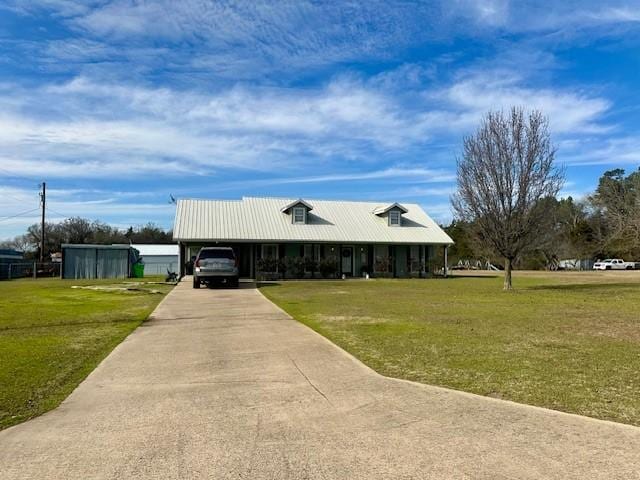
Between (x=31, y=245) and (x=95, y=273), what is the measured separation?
58.4 meters

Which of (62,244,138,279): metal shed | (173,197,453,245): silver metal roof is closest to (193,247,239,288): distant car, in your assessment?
(173,197,453,245): silver metal roof

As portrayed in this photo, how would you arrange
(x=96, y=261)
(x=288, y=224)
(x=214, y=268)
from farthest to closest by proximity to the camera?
(x=96, y=261) → (x=288, y=224) → (x=214, y=268)

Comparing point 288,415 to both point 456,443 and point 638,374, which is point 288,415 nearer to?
point 456,443

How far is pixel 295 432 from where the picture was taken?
4.92 m

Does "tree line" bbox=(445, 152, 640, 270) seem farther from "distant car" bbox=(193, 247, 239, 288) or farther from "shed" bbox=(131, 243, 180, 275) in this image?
"shed" bbox=(131, 243, 180, 275)

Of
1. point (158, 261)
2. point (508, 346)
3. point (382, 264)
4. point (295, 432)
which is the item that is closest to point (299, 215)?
point (382, 264)

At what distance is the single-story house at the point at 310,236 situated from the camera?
116 feet

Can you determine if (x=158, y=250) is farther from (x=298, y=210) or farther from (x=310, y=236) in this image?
(x=310, y=236)

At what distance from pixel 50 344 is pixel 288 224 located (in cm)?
2846

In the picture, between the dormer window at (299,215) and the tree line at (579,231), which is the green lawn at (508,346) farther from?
the dormer window at (299,215)

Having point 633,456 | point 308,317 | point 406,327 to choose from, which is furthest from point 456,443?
point 308,317

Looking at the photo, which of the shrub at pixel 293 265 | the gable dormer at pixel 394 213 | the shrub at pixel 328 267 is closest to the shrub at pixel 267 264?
the shrub at pixel 293 265

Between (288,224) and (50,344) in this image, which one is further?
(288,224)

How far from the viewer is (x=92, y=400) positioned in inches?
241
